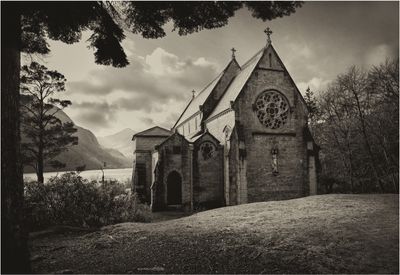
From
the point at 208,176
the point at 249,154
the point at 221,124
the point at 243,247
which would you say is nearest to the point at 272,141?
the point at 249,154

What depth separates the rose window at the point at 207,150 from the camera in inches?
861

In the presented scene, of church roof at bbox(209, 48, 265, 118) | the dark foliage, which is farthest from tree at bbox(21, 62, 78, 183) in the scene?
the dark foliage

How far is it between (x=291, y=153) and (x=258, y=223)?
1467 cm

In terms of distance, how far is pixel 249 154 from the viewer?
69.8ft

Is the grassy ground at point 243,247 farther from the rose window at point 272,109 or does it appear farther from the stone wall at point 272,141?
the rose window at point 272,109

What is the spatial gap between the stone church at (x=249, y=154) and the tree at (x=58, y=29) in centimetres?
1421

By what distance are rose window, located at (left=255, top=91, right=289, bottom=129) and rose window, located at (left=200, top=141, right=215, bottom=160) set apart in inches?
190

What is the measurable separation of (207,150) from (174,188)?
421cm

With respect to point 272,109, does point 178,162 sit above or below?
below

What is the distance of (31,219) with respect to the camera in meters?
9.67

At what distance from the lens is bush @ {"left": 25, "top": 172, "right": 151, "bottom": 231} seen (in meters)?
10.00

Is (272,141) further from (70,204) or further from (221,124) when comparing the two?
(70,204)

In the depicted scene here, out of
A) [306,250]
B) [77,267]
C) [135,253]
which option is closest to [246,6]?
[306,250]

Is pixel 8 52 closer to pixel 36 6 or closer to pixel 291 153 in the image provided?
pixel 36 6
